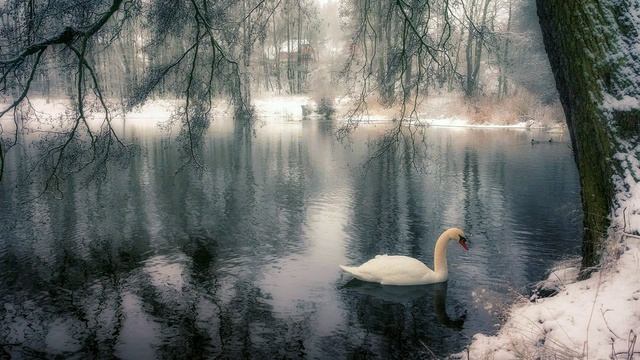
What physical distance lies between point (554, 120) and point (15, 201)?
26179 millimetres

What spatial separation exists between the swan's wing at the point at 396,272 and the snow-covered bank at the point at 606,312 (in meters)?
3.49

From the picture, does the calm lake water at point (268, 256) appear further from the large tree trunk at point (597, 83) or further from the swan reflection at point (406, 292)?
the large tree trunk at point (597, 83)

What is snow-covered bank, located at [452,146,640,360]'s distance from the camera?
3.56m

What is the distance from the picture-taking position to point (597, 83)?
3934mm

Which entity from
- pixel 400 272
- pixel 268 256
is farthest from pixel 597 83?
pixel 268 256

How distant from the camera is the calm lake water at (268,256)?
6395 mm

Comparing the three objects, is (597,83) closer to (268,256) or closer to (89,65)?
(89,65)

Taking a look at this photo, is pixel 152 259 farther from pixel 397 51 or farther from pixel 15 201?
pixel 15 201

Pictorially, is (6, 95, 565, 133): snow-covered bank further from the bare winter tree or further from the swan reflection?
the swan reflection

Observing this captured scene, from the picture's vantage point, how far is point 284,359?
5.87 meters

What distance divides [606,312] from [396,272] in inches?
171

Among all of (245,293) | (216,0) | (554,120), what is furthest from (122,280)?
(554,120)

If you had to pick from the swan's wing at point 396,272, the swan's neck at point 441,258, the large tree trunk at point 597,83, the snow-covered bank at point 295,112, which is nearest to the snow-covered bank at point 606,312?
the large tree trunk at point 597,83

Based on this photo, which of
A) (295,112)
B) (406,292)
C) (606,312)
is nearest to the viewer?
(606,312)
